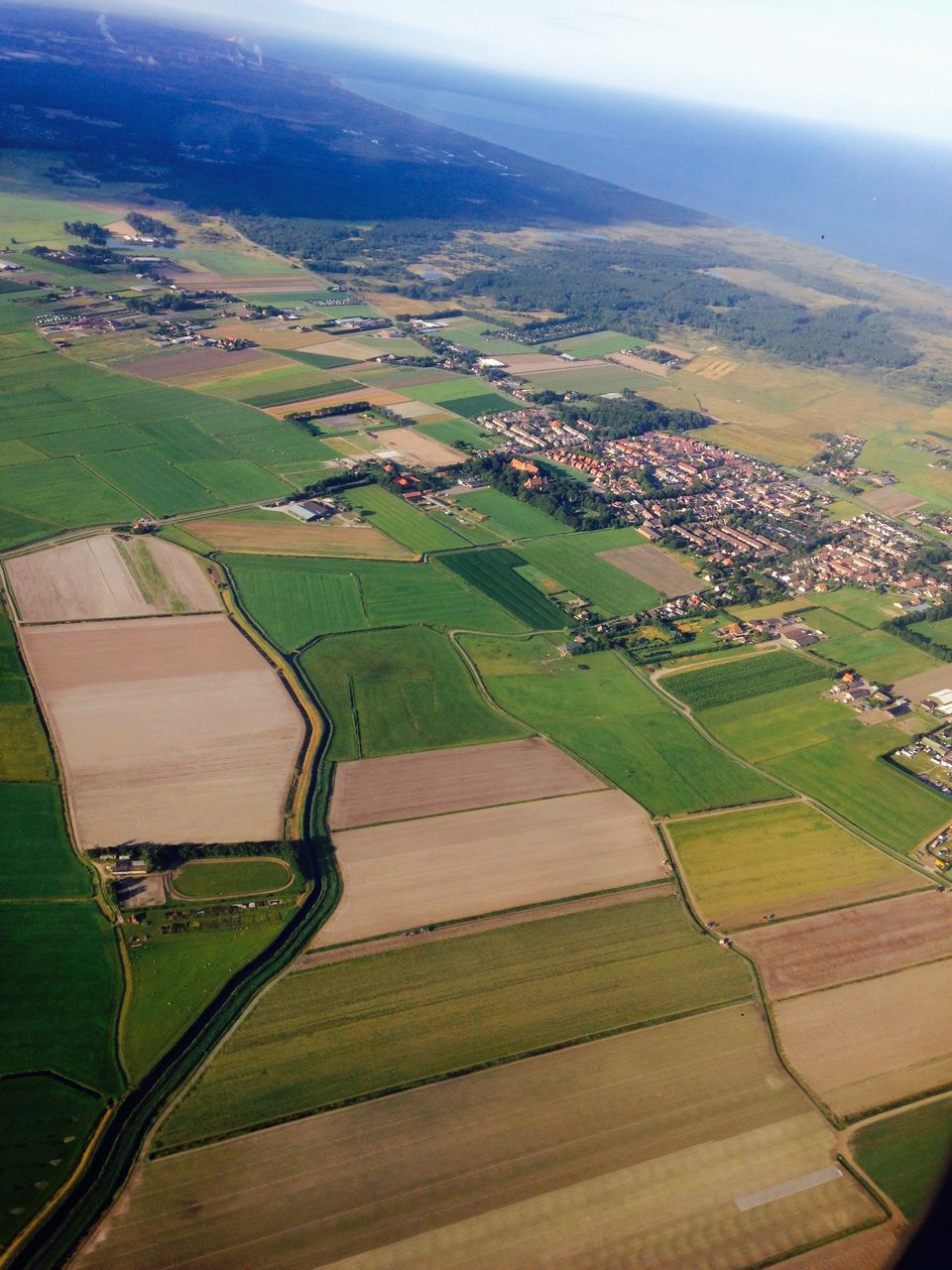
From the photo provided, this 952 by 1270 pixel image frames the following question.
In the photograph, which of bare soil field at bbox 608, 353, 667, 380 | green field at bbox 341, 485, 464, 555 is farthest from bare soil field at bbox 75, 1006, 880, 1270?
bare soil field at bbox 608, 353, 667, 380

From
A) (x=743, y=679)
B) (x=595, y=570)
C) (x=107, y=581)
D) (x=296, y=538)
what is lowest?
(x=107, y=581)

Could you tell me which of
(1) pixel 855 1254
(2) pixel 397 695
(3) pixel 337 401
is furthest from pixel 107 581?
(1) pixel 855 1254

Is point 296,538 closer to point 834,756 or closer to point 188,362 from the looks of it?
point 834,756

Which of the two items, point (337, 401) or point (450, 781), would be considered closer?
point (450, 781)

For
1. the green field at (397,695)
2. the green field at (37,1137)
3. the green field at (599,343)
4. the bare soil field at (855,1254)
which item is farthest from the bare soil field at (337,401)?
the bare soil field at (855,1254)

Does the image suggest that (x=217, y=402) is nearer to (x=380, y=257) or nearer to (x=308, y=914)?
(x=308, y=914)
